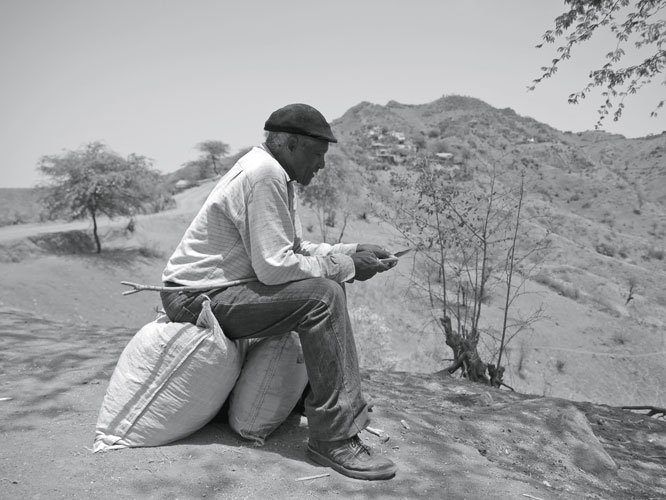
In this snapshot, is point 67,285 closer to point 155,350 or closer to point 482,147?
point 155,350

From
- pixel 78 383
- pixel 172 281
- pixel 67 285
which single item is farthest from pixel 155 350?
pixel 67 285

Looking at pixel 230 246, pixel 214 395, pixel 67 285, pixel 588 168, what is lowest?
pixel 67 285

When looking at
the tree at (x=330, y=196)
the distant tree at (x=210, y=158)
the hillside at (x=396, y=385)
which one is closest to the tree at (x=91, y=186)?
the hillside at (x=396, y=385)

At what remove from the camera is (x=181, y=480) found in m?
2.06

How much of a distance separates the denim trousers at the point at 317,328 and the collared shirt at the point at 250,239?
71 mm

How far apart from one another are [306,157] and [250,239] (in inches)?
18.7

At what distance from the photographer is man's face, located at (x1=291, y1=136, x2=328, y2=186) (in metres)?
2.38

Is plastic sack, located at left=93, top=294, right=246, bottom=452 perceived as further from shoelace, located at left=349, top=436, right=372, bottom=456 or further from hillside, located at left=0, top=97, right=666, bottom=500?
shoelace, located at left=349, top=436, right=372, bottom=456

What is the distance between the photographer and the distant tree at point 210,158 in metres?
39.6

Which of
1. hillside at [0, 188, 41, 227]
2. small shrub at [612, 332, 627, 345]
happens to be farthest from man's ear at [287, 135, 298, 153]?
hillside at [0, 188, 41, 227]

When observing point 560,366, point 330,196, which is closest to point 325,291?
point 560,366

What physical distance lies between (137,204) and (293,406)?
14764mm

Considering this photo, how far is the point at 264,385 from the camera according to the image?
2439mm

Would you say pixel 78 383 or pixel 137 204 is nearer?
pixel 78 383
